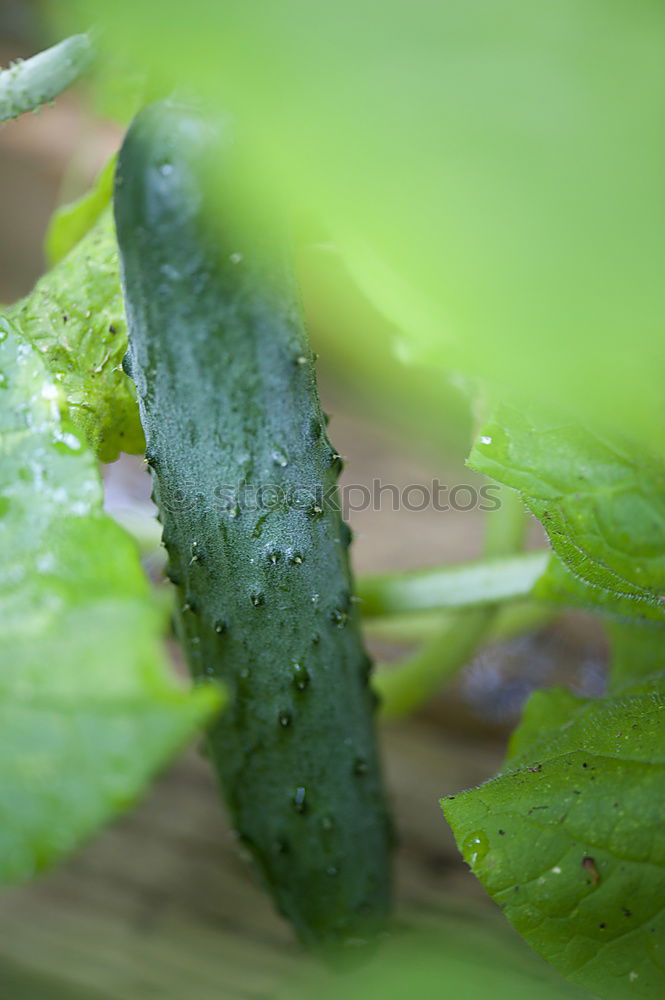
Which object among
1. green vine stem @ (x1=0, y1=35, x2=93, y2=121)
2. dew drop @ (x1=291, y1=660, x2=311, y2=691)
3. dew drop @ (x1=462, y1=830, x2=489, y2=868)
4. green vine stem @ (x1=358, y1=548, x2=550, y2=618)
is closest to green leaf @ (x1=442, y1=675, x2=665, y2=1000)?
dew drop @ (x1=462, y1=830, x2=489, y2=868)

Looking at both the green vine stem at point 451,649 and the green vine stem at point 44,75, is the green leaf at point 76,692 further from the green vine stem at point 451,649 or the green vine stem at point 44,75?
the green vine stem at point 451,649

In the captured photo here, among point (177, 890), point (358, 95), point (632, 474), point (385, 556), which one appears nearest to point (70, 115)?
point (385, 556)

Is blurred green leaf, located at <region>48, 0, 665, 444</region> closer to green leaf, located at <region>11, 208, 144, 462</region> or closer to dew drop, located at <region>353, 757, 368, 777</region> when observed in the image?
green leaf, located at <region>11, 208, 144, 462</region>

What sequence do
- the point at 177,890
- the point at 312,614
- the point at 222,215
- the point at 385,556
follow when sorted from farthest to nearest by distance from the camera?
the point at 385,556 → the point at 177,890 → the point at 312,614 → the point at 222,215

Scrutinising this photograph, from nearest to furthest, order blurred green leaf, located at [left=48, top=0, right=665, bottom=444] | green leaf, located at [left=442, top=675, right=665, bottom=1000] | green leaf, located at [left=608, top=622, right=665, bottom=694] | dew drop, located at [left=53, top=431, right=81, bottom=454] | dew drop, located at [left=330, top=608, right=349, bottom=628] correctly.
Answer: blurred green leaf, located at [left=48, top=0, right=665, bottom=444] → dew drop, located at [left=53, top=431, right=81, bottom=454] → green leaf, located at [left=442, top=675, right=665, bottom=1000] → dew drop, located at [left=330, top=608, right=349, bottom=628] → green leaf, located at [left=608, top=622, right=665, bottom=694]

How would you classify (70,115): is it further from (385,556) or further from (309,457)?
(309,457)

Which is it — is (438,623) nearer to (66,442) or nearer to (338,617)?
(338,617)

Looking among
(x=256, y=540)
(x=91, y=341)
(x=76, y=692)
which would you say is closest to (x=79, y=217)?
(x=91, y=341)

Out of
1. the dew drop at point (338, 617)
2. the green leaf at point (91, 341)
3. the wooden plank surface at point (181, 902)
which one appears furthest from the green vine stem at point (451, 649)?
the green leaf at point (91, 341)
